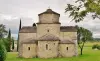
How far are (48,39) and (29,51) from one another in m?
4.94

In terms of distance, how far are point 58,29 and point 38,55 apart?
7.14 meters

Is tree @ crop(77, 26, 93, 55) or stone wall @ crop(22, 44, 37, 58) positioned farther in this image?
tree @ crop(77, 26, 93, 55)

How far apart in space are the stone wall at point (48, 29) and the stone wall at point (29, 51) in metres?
3.30

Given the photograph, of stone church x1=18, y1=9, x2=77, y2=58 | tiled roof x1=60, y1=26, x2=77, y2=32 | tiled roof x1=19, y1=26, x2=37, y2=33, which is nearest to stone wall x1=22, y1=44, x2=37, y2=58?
stone church x1=18, y1=9, x2=77, y2=58

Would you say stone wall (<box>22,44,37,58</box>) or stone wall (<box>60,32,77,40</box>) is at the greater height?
stone wall (<box>60,32,77,40</box>)

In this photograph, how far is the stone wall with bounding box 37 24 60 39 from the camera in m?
58.6

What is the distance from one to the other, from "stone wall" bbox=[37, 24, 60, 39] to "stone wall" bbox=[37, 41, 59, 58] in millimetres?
3742

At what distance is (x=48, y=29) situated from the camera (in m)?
58.6

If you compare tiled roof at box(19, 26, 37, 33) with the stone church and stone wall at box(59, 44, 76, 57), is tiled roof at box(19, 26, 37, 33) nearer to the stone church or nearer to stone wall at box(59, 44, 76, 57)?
the stone church

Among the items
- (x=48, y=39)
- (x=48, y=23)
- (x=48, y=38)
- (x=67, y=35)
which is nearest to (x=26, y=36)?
(x=48, y=23)

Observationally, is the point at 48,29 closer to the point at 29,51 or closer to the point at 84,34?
the point at 29,51

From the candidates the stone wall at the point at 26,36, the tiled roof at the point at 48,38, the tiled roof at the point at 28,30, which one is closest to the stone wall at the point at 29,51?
the tiled roof at the point at 48,38

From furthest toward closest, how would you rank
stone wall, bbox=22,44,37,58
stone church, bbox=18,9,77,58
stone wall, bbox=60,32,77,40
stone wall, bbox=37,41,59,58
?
stone wall, bbox=60,32,77,40 → stone wall, bbox=22,44,37,58 → stone church, bbox=18,9,77,58 → stone wall, bbox=37,41,59,58

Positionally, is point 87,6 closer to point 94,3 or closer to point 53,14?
point 94,3
